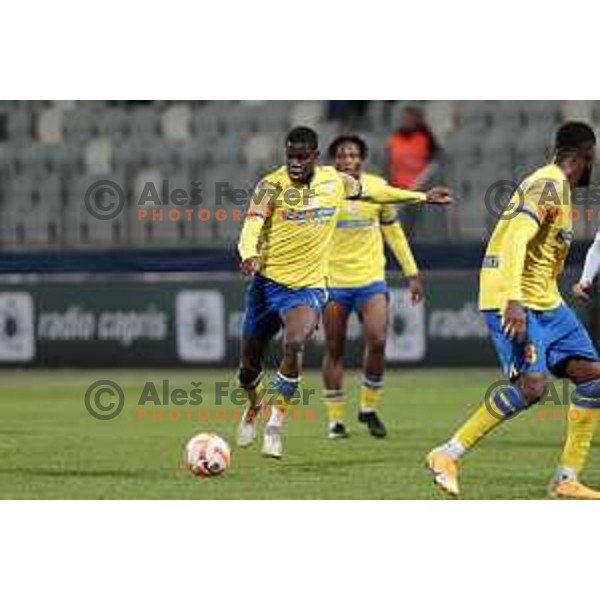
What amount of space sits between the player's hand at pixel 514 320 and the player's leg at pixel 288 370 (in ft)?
10.0

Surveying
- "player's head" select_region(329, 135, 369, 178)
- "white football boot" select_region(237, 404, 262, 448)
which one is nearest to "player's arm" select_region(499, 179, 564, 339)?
"white football boot" select_region(237, 404, 262, 448)

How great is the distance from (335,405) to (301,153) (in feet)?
9.06

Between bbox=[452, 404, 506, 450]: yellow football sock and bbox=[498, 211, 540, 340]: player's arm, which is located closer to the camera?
bbox=[498, 211, 540, 340]: player's arm

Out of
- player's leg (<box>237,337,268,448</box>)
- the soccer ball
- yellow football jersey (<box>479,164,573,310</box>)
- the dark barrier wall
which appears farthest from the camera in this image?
the dark barrier wall

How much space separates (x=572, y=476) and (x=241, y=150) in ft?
48.7

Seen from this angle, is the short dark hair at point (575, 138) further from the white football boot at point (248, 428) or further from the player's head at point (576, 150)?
the white football boot at point (248, 428)

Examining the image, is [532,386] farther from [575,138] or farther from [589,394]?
[575,138]

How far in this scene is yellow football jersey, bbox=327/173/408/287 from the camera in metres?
15.5

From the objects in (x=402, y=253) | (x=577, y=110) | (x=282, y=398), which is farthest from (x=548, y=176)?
(x=577, y=110)

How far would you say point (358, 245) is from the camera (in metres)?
15.5

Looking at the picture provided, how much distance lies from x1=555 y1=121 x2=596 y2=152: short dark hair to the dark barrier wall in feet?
35.8

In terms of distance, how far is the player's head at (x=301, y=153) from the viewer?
43.2 feet

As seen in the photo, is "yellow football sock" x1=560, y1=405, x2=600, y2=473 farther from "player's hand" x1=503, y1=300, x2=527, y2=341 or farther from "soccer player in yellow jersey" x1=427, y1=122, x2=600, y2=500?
"player's hand" x1=503, y1=300, x2=527, y2=341
